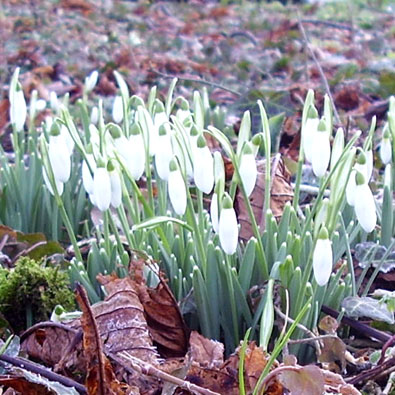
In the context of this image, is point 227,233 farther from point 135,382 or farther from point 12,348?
point 12,348

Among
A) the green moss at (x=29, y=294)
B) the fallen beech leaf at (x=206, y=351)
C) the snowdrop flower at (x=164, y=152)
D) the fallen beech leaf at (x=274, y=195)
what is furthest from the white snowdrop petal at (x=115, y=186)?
the fallen beech leaf at (x=274, y=195)

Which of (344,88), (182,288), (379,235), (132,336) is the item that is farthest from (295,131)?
(132,336)

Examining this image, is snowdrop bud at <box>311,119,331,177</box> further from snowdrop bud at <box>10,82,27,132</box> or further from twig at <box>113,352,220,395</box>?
snowdrop bud at <box>10,82,27,132</box>

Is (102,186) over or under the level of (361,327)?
over

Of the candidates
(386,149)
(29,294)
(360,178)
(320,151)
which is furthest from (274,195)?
(29,294)

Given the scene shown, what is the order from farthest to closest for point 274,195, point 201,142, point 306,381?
point 274,195 → point 201,142 → point 306,381

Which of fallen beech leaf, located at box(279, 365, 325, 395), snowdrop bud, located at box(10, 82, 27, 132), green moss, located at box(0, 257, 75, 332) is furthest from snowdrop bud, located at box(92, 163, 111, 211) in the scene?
snowdrop bud, located at box(10, 82, 27, 132)

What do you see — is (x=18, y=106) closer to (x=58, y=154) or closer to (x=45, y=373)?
(x=58, y=154)
